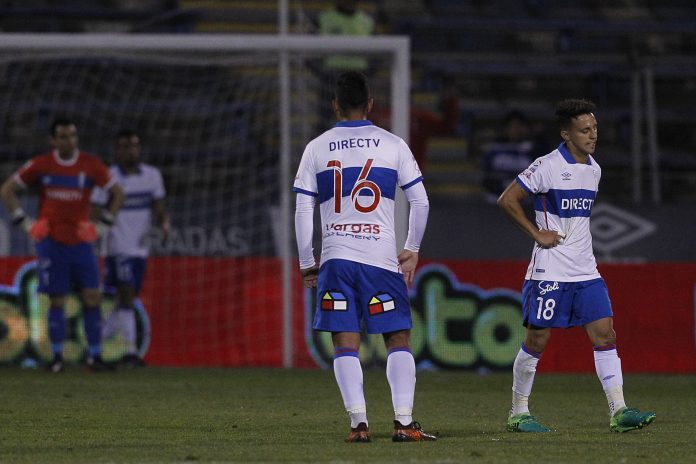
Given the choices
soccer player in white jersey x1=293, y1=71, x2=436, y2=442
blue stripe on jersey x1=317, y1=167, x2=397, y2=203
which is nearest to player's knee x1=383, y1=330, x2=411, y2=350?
soccer player in white jersey x1=293, y1=71, x2=436, y2=442

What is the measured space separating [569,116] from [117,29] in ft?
37.6

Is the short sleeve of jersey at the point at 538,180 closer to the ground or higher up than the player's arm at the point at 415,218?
higher up

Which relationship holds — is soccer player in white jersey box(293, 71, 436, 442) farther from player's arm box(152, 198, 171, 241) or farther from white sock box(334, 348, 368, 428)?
player's arm box(152, 198, 171, 241)

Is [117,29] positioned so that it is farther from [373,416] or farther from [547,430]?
[547,430]

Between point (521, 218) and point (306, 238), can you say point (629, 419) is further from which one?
point (306, 238)

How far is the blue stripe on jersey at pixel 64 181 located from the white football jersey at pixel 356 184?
5973 mm

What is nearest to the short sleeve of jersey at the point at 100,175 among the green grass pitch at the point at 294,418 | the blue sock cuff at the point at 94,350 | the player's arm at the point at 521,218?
the blue sock cuff at the point at 94,350

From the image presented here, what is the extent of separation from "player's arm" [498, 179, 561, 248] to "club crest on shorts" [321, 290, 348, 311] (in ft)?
4.23

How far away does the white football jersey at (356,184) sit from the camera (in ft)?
24.1

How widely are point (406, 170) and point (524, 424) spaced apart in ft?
5.39

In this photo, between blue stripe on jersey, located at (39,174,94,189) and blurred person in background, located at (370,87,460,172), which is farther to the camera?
blurred person in background, located at (370,87,460,172)

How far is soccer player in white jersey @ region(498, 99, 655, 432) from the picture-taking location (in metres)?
8.03

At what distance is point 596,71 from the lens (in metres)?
18.6

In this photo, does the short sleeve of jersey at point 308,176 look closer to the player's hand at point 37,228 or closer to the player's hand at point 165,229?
the player's hand at point 37,228
